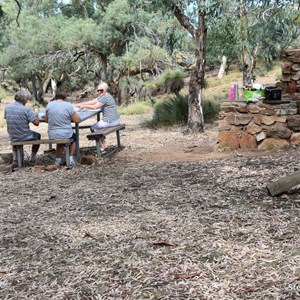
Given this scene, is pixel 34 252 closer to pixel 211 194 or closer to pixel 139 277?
pixel 139 277

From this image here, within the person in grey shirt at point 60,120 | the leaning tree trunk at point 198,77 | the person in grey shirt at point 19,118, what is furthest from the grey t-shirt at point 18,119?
the leaning tree trunk at point 198,77

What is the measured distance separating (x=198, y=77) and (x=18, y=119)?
183 inches

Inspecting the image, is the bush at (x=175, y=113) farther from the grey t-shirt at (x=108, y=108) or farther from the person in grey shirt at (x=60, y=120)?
the person in grey shirt at (x=60, y=120)

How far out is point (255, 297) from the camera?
2705mm

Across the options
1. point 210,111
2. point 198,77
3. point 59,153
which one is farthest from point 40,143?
point 210,111

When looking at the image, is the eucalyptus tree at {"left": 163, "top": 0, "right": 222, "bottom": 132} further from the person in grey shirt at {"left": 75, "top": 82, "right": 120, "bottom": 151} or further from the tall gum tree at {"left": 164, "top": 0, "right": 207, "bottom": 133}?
the person in grey shirt at {"left": 75, "top": 82, "right": 120, "bottom": 151}

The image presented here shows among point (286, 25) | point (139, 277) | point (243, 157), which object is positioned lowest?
point (243, 157)

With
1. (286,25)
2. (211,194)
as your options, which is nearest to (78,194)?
(211,194)

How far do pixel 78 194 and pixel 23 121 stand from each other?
7.88 feet

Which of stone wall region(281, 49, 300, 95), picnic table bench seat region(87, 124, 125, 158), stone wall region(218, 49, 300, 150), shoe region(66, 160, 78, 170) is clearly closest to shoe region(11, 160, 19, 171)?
shoe region(66, 160, 78, 170)

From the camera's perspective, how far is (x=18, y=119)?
7383 millimetres

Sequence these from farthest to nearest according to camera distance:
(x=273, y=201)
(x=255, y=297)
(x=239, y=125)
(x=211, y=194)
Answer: (x=239, y=125), (x=211, y=194), (x=273, y=201), (x=255, y=297)

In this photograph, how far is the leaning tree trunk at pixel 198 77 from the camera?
419 inches

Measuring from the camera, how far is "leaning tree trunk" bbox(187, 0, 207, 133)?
10.6 meters
